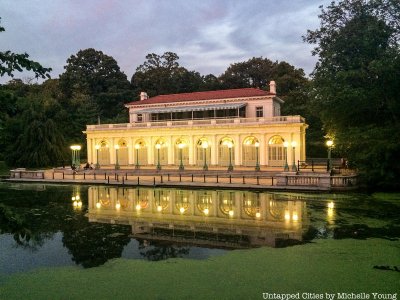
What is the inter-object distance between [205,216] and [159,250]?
5.57 metres

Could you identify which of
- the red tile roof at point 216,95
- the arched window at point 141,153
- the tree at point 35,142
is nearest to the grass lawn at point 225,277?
the red tile roof at point 216,95

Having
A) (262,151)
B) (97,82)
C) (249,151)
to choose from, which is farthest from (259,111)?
(97,82)

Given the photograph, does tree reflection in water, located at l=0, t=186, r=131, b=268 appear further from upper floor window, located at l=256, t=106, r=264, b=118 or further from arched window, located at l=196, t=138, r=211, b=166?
upper floor window, located at l=256, t=106, r=264, b=118

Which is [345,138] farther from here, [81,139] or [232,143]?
[81,139]

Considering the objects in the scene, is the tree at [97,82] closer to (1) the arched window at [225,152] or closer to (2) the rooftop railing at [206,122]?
(2) the rooftop railing at [206,122]

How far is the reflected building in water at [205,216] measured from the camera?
13727 millimetres

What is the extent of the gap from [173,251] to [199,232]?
2.66 meters

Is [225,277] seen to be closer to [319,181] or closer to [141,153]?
[319,181]

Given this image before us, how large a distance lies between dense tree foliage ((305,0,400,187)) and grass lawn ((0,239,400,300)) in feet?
49.3

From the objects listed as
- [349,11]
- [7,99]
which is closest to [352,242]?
[7,99]

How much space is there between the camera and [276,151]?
3853 centimetres

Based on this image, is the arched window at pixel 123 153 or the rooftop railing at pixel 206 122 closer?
the rooftop railing at pixel 206 122

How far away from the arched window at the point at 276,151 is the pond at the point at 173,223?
14060 millimetres

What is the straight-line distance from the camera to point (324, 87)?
28.0 metres
